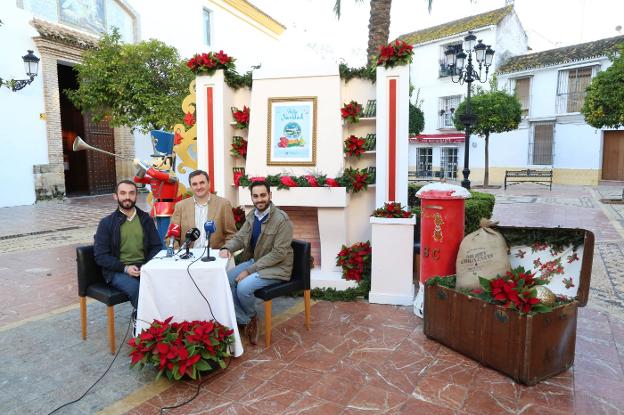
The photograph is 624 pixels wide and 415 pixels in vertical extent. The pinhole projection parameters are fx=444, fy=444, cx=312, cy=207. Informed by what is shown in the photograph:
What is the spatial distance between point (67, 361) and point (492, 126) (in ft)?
63.1

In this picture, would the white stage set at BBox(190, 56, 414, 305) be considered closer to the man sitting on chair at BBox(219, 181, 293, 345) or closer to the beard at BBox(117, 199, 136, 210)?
the man sitting on chair at BBox(219, 181, 293, 345)

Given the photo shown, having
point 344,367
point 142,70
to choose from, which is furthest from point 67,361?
point 142,70

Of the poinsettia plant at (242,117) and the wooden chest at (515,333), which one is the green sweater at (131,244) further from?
the wooden chest at (515,333)

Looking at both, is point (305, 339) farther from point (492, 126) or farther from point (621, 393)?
point (492, 126)

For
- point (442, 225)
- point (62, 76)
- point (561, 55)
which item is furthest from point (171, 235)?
point (561, 55)

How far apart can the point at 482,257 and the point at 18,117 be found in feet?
44.1

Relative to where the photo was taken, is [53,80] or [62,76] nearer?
[53,80]

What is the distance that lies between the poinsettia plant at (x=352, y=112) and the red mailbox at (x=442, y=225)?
1.39 m

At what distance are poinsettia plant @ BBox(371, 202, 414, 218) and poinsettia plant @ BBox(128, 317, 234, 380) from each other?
204 centimetres

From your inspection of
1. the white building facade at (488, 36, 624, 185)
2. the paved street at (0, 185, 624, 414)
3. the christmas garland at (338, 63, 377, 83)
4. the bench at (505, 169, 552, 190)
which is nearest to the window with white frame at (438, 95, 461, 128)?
the white building facade at (488, 36, 624, 185)

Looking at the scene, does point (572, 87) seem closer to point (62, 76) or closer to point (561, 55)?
point (561, 55)

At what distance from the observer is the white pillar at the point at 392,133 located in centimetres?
486

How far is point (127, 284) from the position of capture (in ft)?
11.9

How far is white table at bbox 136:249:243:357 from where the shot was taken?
3238mm
